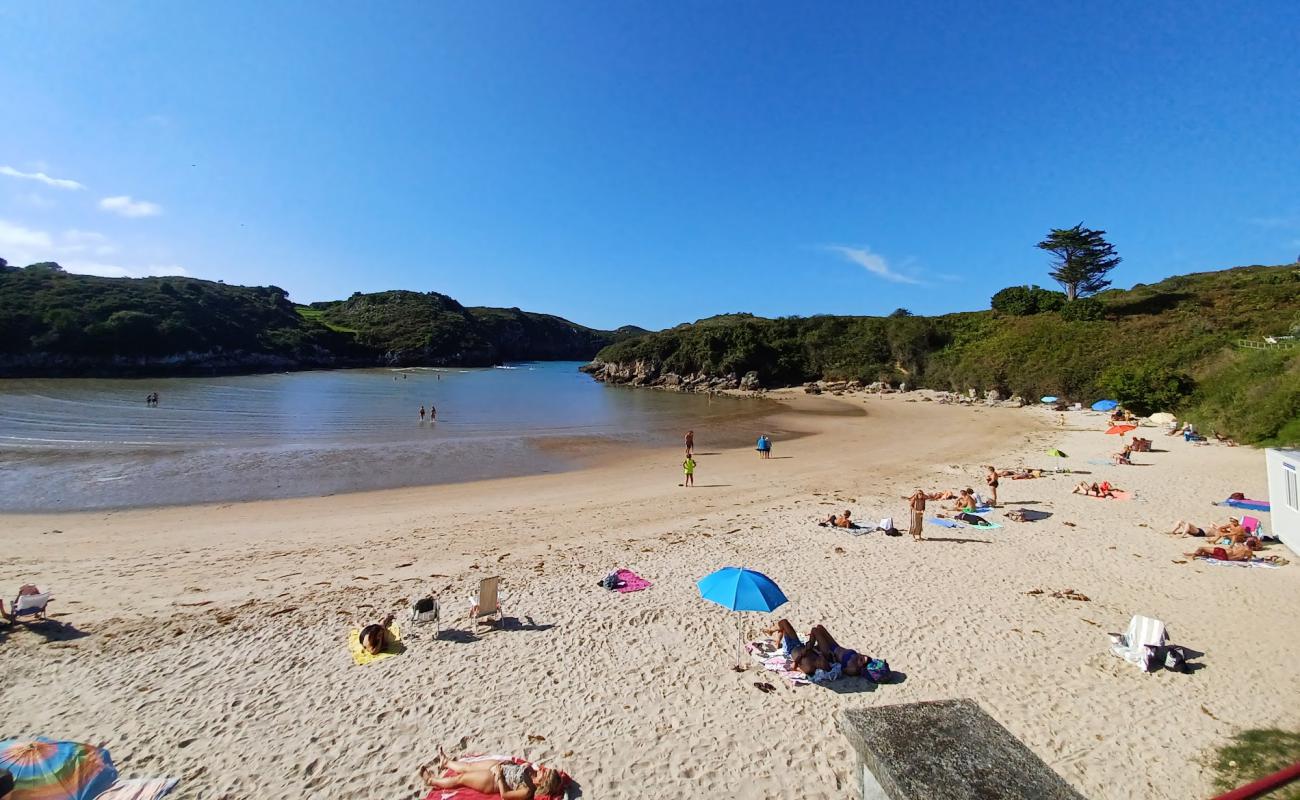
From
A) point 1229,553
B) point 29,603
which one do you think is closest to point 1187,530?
point 1229,553

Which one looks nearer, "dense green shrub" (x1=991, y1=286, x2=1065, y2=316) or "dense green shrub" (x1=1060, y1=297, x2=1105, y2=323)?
"dense green shrub" (x1=1060, y1=297, x2=1105, y2=323)

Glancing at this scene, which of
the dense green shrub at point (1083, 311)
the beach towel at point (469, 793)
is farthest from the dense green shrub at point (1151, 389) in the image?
the beach towel at point (469, 793)

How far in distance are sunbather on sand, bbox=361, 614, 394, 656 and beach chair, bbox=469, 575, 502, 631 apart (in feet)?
3.90

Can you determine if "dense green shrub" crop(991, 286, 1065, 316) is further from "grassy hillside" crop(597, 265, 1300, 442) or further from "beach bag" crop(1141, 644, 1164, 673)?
"beach bag" crop(1141, 644, 1164, 673)

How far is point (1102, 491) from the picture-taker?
15945mm

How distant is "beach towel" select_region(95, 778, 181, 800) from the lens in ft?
16.7

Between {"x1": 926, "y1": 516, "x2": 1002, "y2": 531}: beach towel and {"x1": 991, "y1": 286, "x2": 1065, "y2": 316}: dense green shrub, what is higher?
{"x1": 991, "y1": 286, "x2": 1065, "y2": 316}: dense green shrub

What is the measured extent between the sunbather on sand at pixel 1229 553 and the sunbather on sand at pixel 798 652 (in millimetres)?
9158

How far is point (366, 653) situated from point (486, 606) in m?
1.67

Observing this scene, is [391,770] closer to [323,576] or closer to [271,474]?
[323,576]

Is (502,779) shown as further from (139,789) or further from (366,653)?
(366,653)

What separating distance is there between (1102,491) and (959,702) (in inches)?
680

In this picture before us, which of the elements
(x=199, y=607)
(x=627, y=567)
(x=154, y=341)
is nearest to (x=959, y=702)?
(x=627, y=567)

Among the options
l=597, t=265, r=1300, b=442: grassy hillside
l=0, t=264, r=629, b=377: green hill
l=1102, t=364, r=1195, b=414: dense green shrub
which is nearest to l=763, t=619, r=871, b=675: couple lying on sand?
l=597, t=265, r=1300, b=442: grassy hillside
